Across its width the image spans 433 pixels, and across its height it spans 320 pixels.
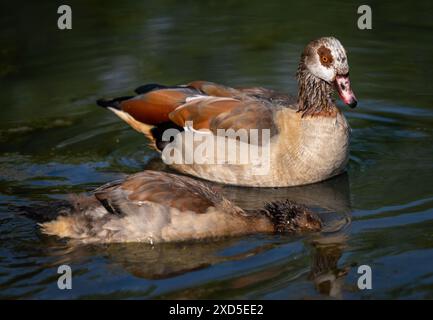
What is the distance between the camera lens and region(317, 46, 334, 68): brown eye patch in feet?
32.9

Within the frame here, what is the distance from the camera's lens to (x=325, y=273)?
7.80m

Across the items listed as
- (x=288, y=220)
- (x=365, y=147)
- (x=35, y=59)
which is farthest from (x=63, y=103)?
(x=288, y=220)

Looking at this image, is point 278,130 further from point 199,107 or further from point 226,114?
point 199,107

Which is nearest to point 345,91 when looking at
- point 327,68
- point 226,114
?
point 327,68

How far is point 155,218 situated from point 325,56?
2.87 metres

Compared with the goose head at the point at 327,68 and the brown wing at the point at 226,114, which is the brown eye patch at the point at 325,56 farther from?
the brown wing at the point at 226,114

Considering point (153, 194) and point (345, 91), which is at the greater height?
point (345, 91)

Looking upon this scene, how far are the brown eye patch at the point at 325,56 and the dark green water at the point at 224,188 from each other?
124 centimetres

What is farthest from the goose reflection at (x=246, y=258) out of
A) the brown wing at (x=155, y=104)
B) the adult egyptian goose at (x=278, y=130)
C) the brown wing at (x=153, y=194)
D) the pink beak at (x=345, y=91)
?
the brown wing at (x=155, y=104)

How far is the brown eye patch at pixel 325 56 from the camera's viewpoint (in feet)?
32.9

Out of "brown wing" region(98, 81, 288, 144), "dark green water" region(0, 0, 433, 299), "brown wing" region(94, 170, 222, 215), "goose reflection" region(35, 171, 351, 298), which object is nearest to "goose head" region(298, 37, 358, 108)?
"brown wing" region(98, 81, 288, 144)

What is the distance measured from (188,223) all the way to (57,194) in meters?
1.88

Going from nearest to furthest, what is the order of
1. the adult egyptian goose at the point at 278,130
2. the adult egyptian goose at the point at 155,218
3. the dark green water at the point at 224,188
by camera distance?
the dark green water at the point at 224,188 < the adult egyptian goose at the point at 155,218 < the adult egyptian goose at the point at 278,130

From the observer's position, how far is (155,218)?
27.6 ft
